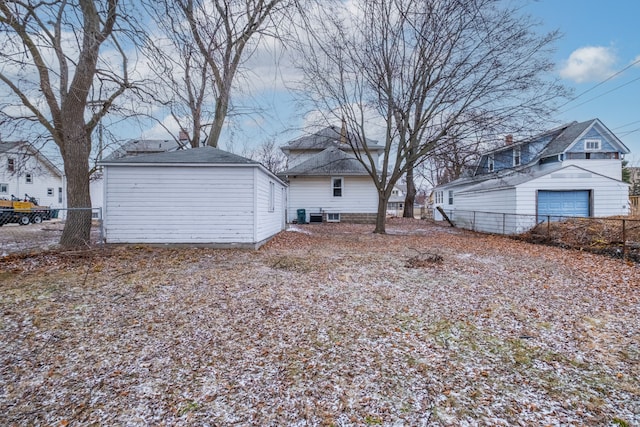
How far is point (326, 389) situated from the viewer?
2652 millimetres

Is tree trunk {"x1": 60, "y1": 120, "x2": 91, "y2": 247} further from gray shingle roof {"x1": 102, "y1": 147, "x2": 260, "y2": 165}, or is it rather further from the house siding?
the house siding

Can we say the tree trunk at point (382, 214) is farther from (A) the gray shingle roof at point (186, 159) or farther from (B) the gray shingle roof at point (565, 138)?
(B) the gray shingle roof at point (565, 138)

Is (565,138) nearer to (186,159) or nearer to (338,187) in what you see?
(338,187)

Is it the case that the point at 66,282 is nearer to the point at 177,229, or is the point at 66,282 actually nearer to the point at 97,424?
the point at 177,229

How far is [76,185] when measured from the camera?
8.82 metres

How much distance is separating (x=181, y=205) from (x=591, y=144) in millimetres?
21562

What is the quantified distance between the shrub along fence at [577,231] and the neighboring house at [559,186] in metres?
0.08

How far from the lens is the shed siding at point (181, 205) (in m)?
9.25

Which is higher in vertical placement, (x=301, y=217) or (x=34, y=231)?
(x=301, y=217)

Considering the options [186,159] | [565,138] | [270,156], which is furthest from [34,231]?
[565,138]

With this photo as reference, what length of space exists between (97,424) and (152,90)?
3686mm

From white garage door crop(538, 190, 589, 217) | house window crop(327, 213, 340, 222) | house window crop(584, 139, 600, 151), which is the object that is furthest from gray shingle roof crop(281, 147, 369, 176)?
house window crop(584, 139, 600, 151)

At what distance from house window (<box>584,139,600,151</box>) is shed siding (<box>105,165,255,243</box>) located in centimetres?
1916

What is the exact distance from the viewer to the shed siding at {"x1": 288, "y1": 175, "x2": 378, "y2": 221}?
66.5 ft
